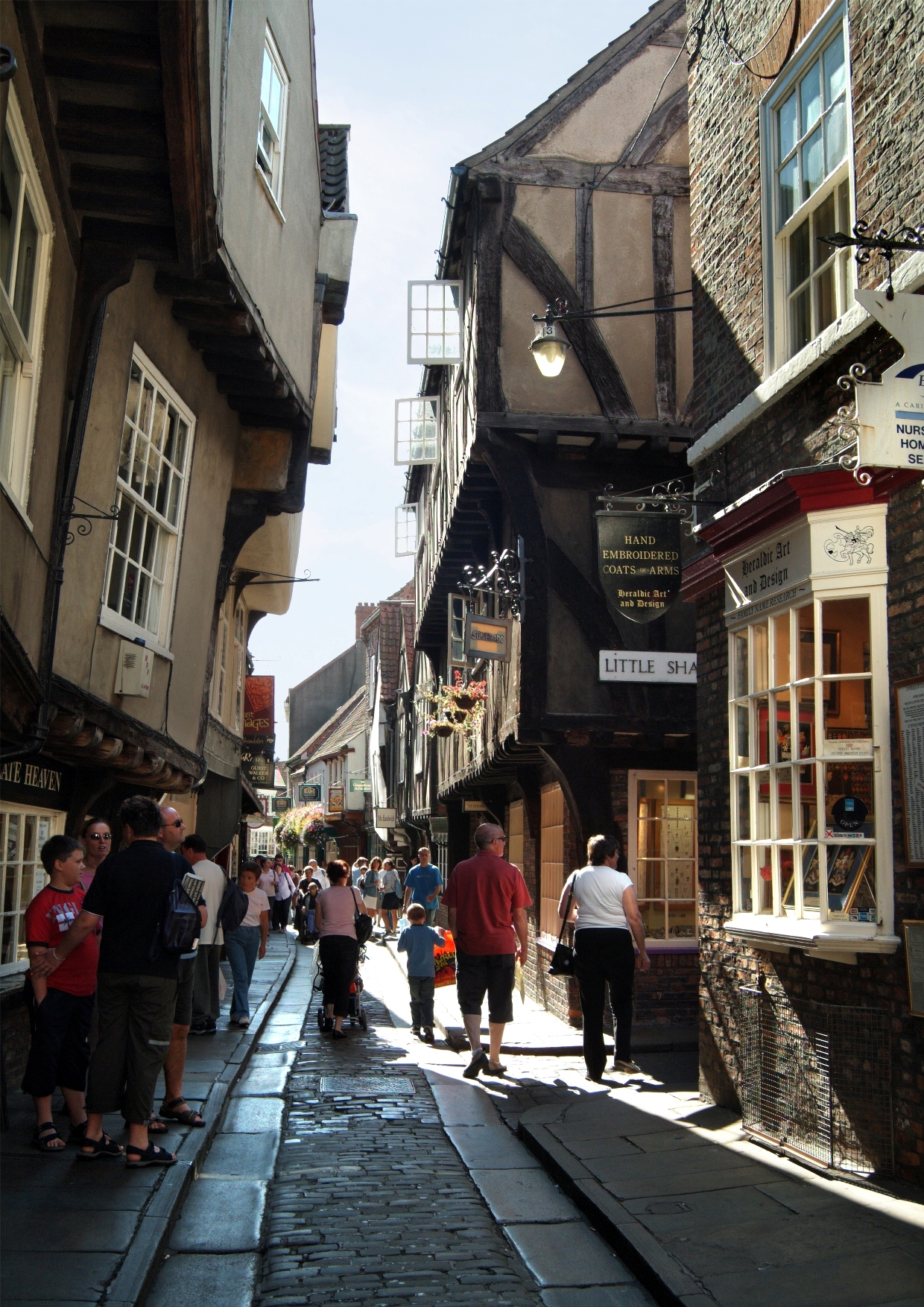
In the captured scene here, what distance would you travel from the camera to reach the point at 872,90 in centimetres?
650

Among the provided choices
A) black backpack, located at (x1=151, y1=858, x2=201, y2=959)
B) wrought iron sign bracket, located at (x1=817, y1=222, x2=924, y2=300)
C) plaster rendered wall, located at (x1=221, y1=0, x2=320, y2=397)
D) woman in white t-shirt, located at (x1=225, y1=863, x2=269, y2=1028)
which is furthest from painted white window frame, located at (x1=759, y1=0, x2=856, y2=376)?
woman in white t-shirt, located at (x1=225, y1=863, x2=269, y2=1028)

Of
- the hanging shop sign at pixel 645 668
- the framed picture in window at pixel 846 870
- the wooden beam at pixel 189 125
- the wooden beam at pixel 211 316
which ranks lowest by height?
the framed picture in window at pixel 846 870

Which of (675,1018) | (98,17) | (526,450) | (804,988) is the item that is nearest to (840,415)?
(804,988)

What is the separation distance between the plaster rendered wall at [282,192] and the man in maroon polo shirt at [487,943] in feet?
15.8

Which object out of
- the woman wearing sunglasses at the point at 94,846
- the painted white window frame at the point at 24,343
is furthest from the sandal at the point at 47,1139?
the painted white window frame at the point at 24,343

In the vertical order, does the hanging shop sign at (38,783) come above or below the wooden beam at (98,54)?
below

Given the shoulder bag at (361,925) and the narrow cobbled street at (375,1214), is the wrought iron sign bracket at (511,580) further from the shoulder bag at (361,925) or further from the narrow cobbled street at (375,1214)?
the narrow cobbled street at (375,1214)

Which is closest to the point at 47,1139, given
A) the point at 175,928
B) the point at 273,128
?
the point at 175,928

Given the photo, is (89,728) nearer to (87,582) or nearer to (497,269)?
(87,582)

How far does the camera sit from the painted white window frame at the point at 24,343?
18.8ft

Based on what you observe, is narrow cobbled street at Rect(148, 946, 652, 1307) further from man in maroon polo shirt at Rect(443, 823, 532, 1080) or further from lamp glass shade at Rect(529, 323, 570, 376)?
lamp glass shade at Rect(529, 323, 570, 376)

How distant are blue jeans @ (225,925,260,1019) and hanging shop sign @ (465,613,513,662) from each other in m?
3.71

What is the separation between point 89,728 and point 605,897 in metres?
4.07

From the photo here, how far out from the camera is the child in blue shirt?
11508mm
